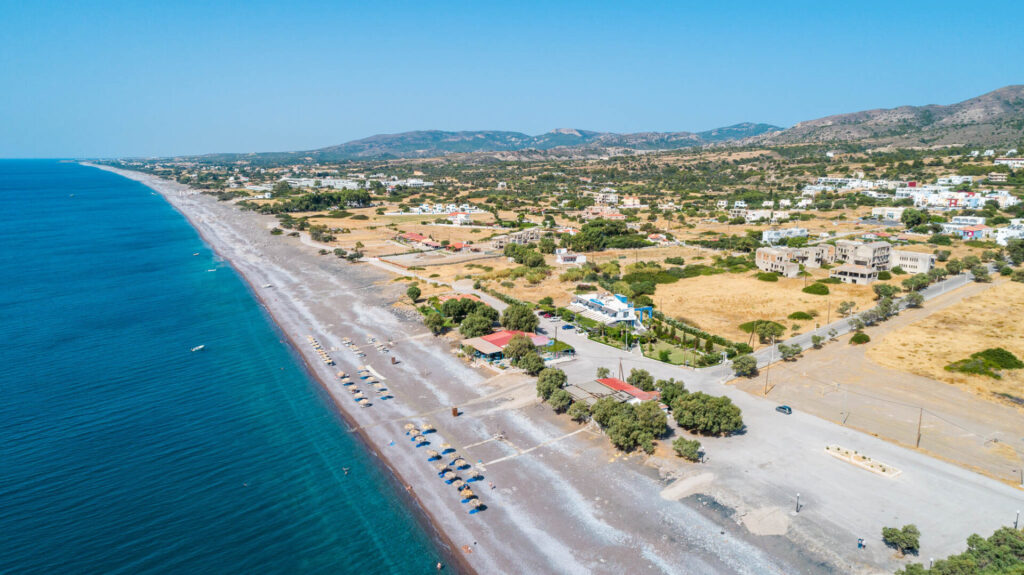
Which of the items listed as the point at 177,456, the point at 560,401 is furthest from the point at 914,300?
the point at 177,456

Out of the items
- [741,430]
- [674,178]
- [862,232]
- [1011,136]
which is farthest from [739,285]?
[1011,136]

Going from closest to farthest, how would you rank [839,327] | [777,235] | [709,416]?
[709,416]
[839,327]
[777,235]

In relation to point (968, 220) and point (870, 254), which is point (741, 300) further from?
point (968, 220)

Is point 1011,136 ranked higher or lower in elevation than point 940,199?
higher

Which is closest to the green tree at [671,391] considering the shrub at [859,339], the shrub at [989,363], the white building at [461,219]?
the shrub at [859,339]

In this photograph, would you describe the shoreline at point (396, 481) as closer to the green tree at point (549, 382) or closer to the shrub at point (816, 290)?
the green tree at point (549, 382)

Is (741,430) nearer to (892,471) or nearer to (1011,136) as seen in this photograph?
(892,471)

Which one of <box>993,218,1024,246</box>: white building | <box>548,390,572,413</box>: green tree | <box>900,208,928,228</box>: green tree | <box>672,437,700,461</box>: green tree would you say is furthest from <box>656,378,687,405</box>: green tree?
<box>900,208,928,228</box>: green tree
